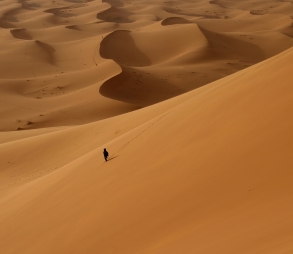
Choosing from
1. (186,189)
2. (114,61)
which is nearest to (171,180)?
(186,189)

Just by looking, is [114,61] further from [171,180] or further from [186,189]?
[186,189]

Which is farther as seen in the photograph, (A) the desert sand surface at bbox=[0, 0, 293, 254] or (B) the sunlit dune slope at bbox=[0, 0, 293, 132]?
(B) the sunlit dune slope at bbox=[0, 0, 293, 132]

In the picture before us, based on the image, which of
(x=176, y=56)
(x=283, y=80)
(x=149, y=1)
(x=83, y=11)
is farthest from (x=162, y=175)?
(x=149, y=1)

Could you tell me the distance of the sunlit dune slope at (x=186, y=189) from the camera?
12.0 ft

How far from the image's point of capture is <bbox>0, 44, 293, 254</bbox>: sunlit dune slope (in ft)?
12.0

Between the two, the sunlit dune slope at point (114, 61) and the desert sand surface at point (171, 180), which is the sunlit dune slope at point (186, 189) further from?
the sunlit dune slope at point (114, 61)

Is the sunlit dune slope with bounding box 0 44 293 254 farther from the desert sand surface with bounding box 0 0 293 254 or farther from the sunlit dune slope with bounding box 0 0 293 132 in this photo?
the sunlit dune slope with bounding box 0 0 293 132

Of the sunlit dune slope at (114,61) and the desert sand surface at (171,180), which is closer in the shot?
the desert sand surface at (171,180)

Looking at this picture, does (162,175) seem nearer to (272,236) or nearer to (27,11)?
(272,236)

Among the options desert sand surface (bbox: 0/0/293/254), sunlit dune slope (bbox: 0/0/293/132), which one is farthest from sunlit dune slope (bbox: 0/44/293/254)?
sunlit dune slope (bbox: 0/0/293/132)

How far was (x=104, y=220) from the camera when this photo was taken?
5.00 metres

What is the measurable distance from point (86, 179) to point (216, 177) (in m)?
2.57

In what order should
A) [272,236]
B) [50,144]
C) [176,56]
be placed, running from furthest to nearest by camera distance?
[176,56] < [50,144] < [272,236]

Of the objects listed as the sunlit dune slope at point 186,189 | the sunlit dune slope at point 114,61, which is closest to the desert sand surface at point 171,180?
the sunlit dune slope at point 186,189
